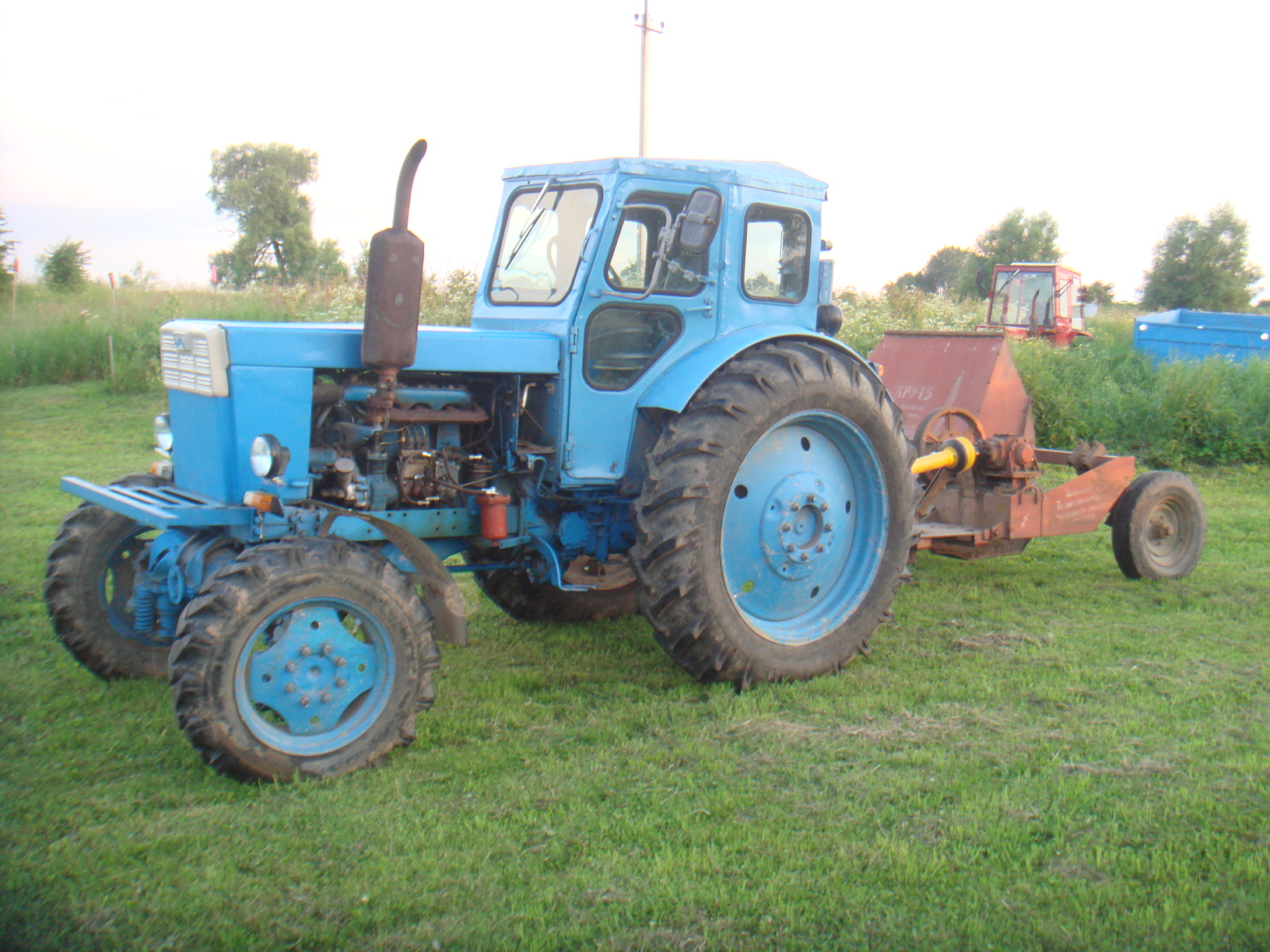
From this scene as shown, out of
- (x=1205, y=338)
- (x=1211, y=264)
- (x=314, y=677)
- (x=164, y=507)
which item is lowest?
(x=314, y=677)

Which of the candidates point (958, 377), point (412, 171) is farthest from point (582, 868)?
point (958, 377)

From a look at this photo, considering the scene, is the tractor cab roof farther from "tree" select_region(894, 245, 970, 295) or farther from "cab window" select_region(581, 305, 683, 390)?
"tree" select_region(894, 245, 970, 295)

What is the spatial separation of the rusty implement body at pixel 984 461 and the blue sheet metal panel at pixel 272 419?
3.50 meters

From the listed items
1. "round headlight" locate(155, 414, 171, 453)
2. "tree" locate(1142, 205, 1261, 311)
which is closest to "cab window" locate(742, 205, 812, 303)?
"round headlight" locate(155, 414, 171, 453)

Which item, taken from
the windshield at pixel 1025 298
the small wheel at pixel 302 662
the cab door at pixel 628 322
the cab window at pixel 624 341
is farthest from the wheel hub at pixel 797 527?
the windshield at pixel 1025 298

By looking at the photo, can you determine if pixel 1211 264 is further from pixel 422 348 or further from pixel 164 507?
pixel 164 507

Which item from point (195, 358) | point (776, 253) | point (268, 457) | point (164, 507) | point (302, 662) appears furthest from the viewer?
point (776, 253)

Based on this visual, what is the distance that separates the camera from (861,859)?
10.4 feet

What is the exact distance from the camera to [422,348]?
4316 mm

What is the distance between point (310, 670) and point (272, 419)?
101cm

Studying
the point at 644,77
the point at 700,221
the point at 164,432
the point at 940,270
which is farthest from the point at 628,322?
the point at 940,270

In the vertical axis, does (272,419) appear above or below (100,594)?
above

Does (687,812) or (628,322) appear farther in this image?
(628,322)

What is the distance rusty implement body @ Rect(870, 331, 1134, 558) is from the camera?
6.30 metres
